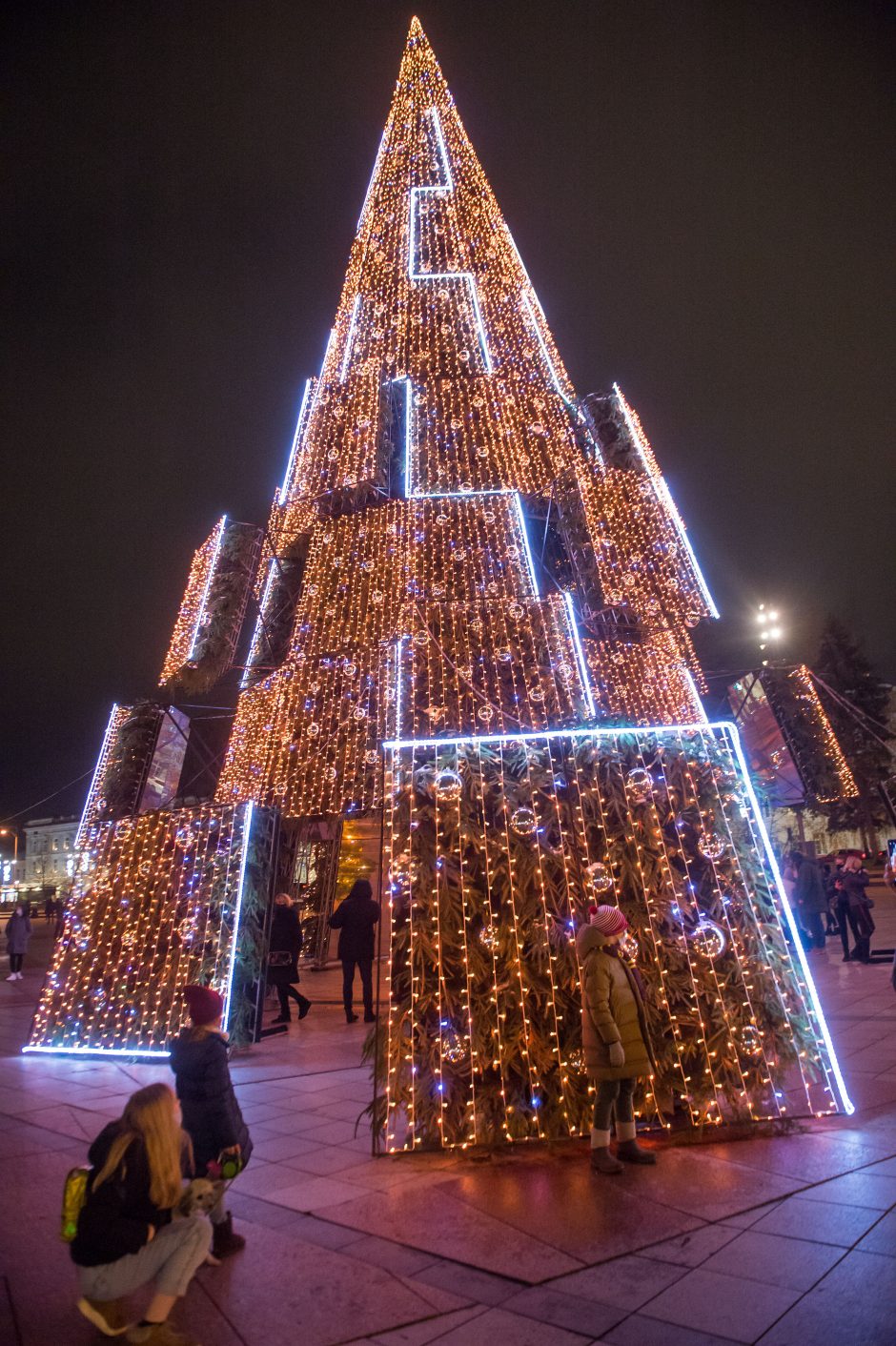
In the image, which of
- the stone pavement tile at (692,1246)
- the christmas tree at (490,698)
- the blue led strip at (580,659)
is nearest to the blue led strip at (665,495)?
the christmas tree at (490,698)

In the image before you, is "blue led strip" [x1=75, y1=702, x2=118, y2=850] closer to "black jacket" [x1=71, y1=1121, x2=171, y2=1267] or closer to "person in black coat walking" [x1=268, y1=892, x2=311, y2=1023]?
"person in black coat walking" [x1=268, y1=892, x2=311, y2=1023]

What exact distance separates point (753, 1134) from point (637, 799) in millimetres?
2026

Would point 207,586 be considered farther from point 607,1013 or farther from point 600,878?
point 607,1013

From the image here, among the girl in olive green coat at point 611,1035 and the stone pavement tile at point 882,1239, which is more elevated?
the girl in olive green coat at point 611,1035

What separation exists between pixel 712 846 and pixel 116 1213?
3.85 m

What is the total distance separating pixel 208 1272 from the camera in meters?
3.21

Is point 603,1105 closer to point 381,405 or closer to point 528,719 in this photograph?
point 528,719

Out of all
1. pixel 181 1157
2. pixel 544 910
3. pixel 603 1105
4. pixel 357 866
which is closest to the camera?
pixel 181 1157

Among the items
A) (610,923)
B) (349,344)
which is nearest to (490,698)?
(610,923)

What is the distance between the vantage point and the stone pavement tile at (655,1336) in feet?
8.05

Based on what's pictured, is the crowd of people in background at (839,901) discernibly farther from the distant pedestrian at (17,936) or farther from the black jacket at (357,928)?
the distant pedestrian at (17,936)

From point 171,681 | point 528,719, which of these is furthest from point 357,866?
point 528,719

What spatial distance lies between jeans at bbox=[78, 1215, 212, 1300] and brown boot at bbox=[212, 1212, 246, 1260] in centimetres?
58

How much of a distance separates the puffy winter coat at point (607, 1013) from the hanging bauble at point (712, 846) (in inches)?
42.2
